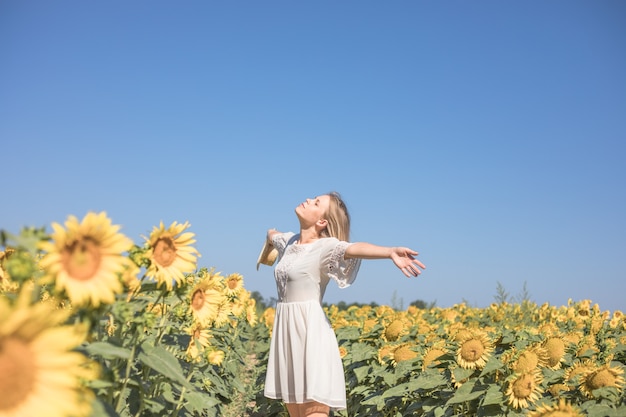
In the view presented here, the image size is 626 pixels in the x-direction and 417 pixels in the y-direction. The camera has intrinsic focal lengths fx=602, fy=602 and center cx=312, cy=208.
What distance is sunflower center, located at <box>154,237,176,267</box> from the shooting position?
217 cm

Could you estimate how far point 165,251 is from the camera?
2.19 meters

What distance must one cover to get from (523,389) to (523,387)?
0.01 m

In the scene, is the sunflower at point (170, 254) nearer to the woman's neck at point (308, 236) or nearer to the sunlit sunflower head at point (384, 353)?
the woman's neck at point (308, 236)

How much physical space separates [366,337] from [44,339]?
508cm

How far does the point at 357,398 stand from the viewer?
6.41m

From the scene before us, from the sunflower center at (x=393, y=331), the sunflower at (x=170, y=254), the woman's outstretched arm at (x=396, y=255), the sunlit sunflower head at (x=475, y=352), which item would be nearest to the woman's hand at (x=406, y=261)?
the woman's outstretched arm at (x=396, y=255)

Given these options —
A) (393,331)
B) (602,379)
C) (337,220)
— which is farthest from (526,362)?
(393,331)

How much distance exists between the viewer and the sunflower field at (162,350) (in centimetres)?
136

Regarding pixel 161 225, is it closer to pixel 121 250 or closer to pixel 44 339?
pixel 121 250

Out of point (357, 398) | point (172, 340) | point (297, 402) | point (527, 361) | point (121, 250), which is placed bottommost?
point (357, 398)

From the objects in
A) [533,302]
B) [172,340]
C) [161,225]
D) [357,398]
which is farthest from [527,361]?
[533,302]

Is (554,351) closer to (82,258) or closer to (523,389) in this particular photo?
(523,389)

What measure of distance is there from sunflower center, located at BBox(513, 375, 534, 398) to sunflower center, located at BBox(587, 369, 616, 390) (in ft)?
1.02

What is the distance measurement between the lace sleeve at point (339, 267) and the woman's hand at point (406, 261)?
2.42ft
